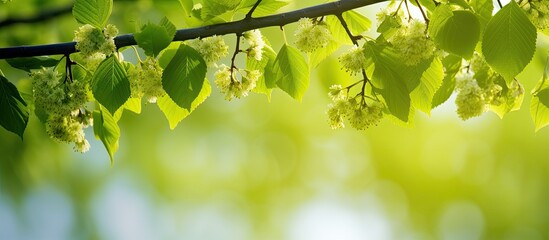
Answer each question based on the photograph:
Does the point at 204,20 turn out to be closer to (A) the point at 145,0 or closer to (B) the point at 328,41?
(B) the point at 328,41

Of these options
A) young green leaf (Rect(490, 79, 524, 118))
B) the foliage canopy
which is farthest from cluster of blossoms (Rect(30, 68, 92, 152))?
young green leaf (Rect(490, 79, 524, 118))

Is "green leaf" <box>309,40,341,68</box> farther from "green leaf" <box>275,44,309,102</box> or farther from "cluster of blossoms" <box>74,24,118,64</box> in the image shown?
"cluster of blossoms" <box>74,24,118,64</box>

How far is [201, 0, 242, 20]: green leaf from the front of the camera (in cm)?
171

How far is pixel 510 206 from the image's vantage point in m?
12.2

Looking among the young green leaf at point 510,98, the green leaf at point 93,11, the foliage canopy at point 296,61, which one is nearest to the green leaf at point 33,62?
the foliage canopy at point 296,61

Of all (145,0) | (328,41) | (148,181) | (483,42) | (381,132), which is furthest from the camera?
(381,132)

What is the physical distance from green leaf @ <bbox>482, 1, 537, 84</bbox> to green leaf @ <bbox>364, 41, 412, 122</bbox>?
214 mm

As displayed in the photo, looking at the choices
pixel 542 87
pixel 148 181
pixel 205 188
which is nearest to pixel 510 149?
pixel 205 188

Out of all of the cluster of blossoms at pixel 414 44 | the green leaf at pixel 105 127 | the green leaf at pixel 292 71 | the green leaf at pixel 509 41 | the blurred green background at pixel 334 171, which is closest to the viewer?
the green leaf at pixel 509 41

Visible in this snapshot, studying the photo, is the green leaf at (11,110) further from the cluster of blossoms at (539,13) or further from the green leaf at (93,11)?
the cluster of blossoms at (539,13)

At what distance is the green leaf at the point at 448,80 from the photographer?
1.93 m

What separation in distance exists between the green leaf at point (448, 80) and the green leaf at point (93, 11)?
0.91 metres

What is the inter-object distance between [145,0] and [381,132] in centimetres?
740

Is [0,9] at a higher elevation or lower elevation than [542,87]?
lower
